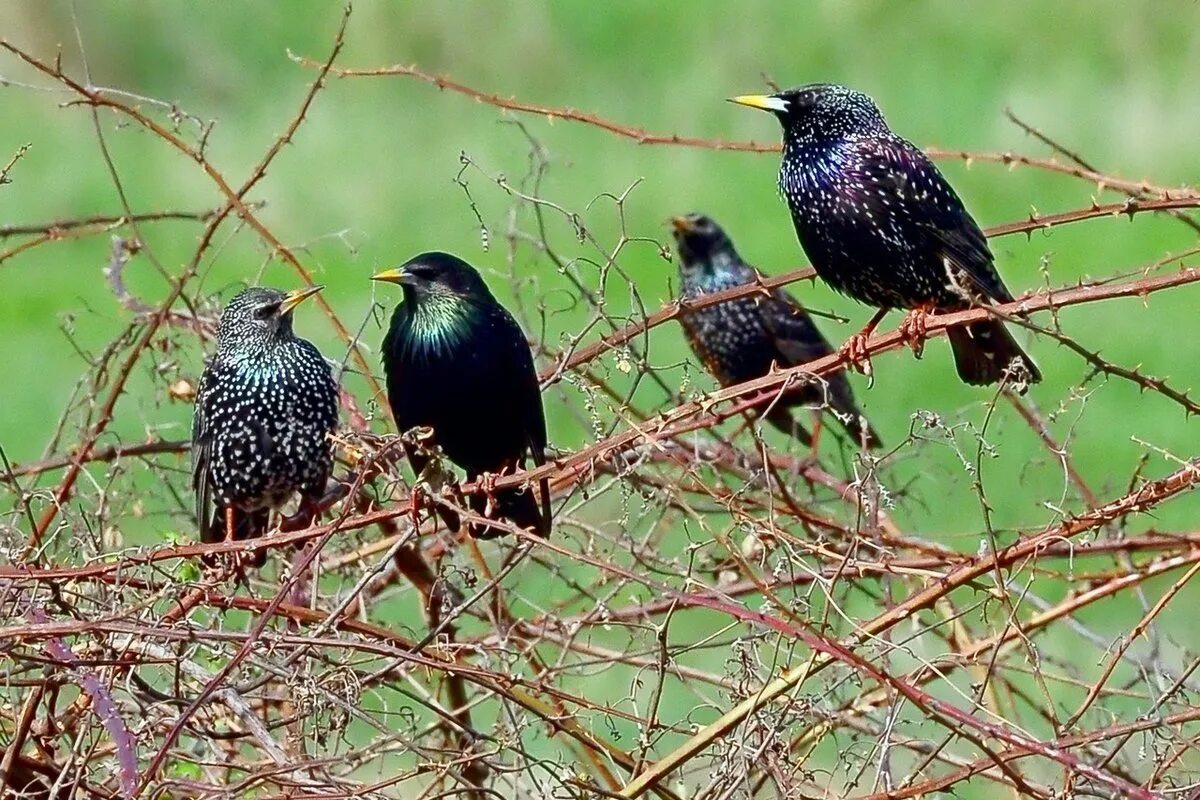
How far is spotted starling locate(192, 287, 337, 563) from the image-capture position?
16.5 feet

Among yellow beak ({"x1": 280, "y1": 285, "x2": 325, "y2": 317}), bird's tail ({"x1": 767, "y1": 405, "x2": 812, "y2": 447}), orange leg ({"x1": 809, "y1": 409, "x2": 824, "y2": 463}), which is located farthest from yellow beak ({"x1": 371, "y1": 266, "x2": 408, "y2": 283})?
bird's tail ({"x1": 767, "y1": 405, "x2": 812, "y2": 447})

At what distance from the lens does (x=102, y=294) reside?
521 inches

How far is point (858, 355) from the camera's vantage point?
402 cm

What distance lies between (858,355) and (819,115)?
4.75 feet

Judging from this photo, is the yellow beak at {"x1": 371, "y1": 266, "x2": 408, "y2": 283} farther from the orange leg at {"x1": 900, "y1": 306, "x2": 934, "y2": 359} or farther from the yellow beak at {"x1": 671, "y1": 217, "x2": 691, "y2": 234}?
the yellow beak at {"x1": 671, "y1": 217, "x2": 691, "y2": 234}

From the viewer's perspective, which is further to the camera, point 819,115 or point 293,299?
point 819,115

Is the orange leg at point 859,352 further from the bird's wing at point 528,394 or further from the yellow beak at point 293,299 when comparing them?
the yellow beak at point 293,299

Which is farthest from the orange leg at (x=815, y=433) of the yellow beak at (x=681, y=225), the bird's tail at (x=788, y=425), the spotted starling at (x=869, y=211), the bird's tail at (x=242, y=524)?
the bird's tail at (x=242, y=524)

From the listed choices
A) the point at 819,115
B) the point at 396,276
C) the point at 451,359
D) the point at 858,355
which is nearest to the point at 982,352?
the point at 819,115

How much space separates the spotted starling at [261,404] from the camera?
503cm

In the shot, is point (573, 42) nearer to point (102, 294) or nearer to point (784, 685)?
point (102, 294)

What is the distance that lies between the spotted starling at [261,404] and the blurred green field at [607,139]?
454 cm

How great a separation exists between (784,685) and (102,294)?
10338mm

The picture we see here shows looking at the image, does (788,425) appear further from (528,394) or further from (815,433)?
(528,394)
